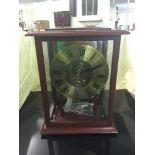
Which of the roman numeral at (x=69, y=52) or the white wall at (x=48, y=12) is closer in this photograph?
the roman numeral at (x=69, y=52)

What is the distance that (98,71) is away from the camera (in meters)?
0.98

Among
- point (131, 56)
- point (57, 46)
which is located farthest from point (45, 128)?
point (131, 56)

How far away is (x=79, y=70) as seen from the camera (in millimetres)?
994

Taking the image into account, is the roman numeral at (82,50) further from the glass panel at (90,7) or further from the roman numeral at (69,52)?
the glass panel at (90,7)

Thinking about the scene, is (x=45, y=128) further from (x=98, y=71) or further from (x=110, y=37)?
(x=110, y=37)

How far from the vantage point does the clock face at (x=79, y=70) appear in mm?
964

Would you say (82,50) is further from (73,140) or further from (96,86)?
(73,140)

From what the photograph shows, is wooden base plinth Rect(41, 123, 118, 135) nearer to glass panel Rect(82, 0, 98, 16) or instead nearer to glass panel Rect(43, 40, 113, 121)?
glass panel Rect(43, 40, 113, 121)

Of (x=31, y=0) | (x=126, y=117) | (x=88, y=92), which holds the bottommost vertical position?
(x=126, y=117)

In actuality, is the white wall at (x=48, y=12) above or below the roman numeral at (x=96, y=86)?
above

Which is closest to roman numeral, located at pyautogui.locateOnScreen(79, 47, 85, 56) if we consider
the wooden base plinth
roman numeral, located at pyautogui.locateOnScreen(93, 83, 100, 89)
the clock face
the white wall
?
the clock face

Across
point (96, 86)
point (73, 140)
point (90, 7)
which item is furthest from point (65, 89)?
point (90, 7)

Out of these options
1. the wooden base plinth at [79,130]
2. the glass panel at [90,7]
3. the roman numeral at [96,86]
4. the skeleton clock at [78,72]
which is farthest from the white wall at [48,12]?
the wooden base plinth at [79,130]

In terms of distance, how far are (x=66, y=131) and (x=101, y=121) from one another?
8.4 inches
